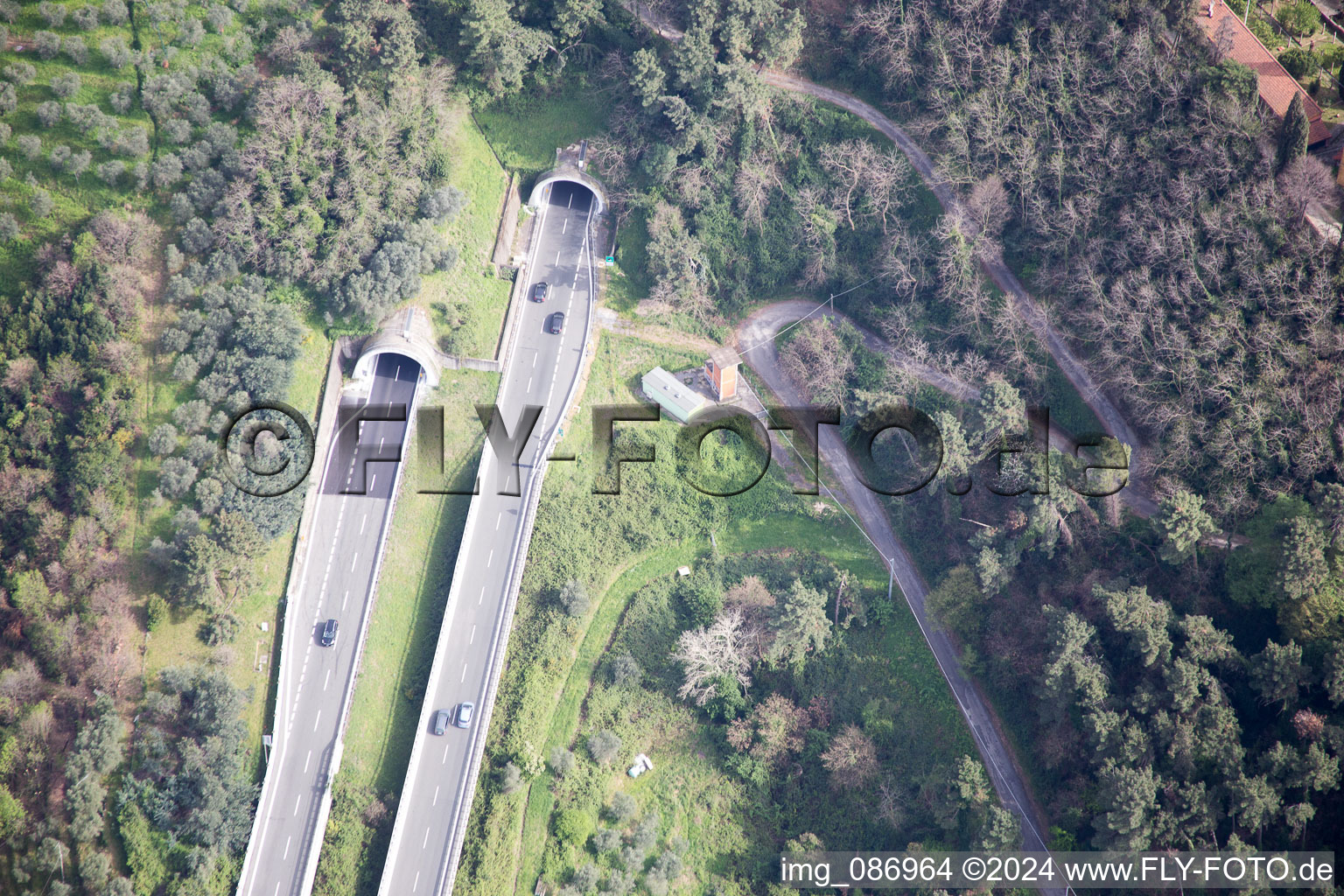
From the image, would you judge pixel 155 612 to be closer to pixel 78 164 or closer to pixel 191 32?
pixel 78 164

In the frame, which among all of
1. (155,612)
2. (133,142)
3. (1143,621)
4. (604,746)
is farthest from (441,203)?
(1143,621)

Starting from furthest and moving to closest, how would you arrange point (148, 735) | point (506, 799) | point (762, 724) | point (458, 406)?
point (458, 406) → point (762, 724) → point (506, 799) → point (148, 735)

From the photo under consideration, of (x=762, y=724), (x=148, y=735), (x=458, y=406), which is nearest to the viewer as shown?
(x=148, y=735)

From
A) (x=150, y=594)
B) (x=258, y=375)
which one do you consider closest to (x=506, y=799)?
(x=150, y=594)

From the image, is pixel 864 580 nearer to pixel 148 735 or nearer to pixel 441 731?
pixel 441 731

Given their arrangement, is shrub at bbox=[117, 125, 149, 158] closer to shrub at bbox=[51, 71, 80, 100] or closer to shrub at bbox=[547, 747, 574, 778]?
shrub at bbox=[51, 71, 80, 100]

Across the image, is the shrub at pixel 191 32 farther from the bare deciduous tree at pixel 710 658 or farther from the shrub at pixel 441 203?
the bare deciduous tree at pixel 710 658
